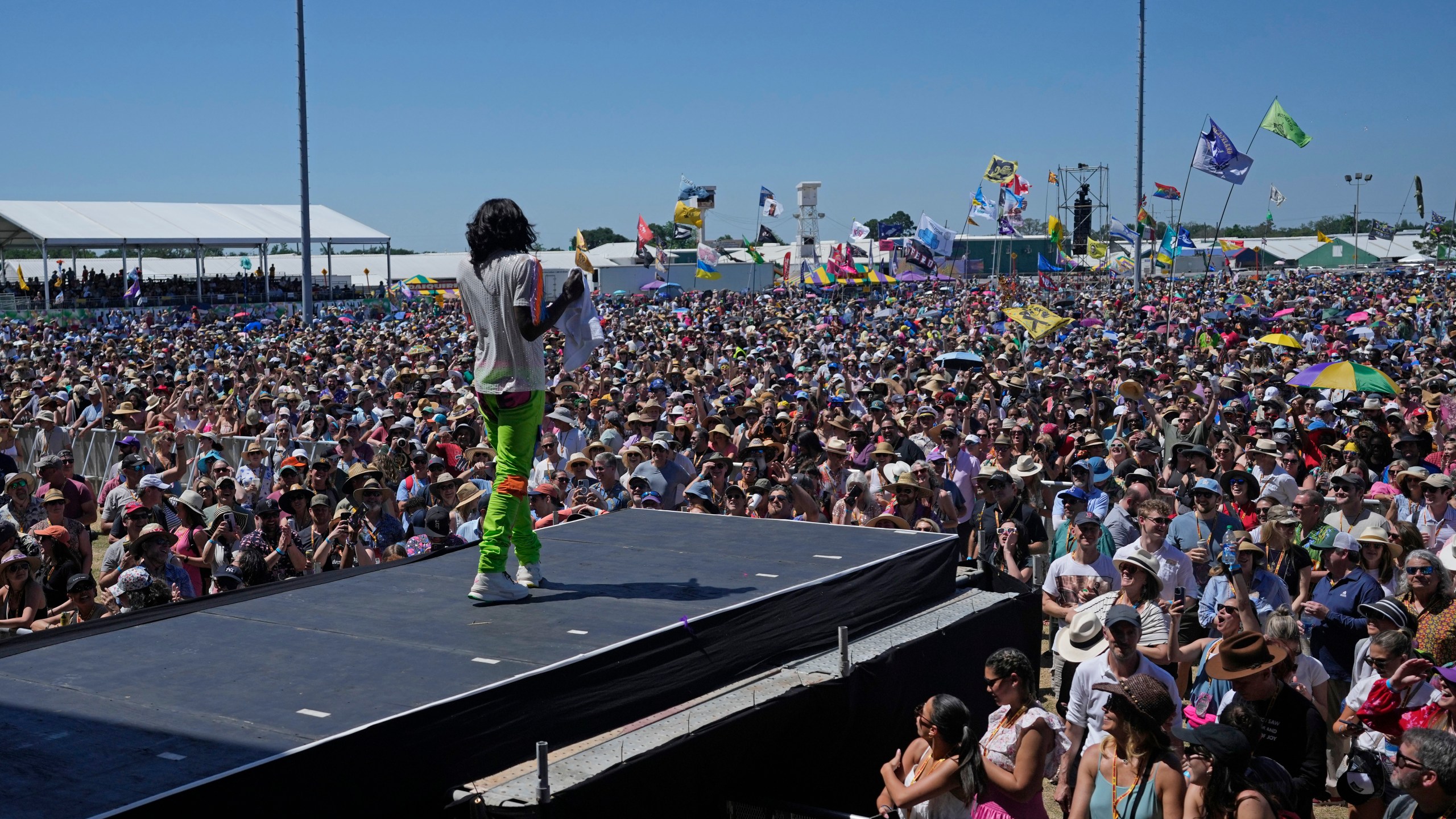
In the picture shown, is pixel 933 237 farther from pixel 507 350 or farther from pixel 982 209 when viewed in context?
pixel 507 350

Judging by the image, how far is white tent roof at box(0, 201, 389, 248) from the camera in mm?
43375

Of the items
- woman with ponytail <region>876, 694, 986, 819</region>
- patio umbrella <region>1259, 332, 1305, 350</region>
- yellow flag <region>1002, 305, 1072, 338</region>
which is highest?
yellow flag <region>1002, 305, 1072, 338</region>

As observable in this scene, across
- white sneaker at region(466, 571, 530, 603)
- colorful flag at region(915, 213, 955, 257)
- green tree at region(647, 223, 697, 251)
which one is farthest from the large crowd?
green tree at region(647, 223, 697, 251)

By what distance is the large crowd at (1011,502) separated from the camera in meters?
5.02

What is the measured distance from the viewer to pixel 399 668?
15.1 ft

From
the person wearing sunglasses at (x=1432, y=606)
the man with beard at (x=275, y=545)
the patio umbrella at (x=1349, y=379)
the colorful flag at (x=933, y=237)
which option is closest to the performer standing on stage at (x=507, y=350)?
the man with beard at (x=275, y=545)

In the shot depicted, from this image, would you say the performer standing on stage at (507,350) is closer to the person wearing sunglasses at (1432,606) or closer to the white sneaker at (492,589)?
the white sneaker at (492,589)

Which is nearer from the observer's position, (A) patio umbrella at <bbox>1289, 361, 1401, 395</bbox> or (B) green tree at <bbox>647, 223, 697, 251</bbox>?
(A) patio umbrella at <bbox>1289, 361, 1401, 395</bbox>

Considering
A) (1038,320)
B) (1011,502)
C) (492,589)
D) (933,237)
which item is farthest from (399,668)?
(933,237)

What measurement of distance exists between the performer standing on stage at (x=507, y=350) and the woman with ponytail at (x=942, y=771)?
76.1 inches

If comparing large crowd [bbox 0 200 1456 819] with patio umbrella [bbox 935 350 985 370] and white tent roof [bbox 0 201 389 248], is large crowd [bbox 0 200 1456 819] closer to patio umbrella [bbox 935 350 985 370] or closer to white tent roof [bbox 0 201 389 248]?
patio umbrella [bbox 935 350 985 370]

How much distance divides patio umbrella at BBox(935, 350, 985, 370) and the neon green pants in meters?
12.8

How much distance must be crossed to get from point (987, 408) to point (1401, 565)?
7.25 m

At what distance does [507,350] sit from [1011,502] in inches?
180
